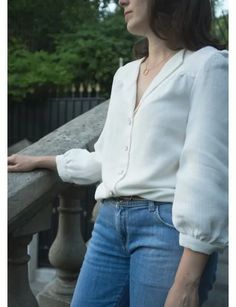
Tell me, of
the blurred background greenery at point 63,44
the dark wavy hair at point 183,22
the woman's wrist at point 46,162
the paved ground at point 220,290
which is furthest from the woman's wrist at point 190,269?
the blurred background greenery at point 63,44

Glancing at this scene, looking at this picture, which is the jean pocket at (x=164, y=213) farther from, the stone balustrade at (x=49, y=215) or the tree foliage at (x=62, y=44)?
the tree foliage at (x=62, y=44)

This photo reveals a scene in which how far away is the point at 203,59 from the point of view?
1296 mm

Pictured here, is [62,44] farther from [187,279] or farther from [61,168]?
[187,279]

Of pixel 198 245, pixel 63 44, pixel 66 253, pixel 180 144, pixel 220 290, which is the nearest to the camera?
pixel 198 245

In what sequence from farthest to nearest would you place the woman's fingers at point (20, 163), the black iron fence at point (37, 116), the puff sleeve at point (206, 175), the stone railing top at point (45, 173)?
the black iron fence at point (37, 116) → the woman's fingers at point (20, 163) → the stone railing top at point (45, 173) → the puff sleeve at point (206, 175)

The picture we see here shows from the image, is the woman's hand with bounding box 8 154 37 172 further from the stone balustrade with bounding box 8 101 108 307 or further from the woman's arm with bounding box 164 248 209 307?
the woman's arm with bounding box 164 248 209 307

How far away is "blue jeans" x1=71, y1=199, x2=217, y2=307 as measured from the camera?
1297mm

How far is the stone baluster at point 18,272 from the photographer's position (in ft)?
6.14

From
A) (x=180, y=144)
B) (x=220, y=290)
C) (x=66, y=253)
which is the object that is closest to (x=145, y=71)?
(x=180, y=144)

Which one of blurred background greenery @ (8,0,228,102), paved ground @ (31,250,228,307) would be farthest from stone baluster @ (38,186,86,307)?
blurred background greenery @ (8,0,228,102)

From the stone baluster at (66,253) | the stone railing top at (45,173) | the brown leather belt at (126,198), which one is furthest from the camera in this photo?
the stone baluster at (66,253)

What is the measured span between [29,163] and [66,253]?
0.74 meters

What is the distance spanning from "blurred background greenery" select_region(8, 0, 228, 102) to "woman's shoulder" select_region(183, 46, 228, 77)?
6141mm

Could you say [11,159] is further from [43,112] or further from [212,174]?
[43,112]
